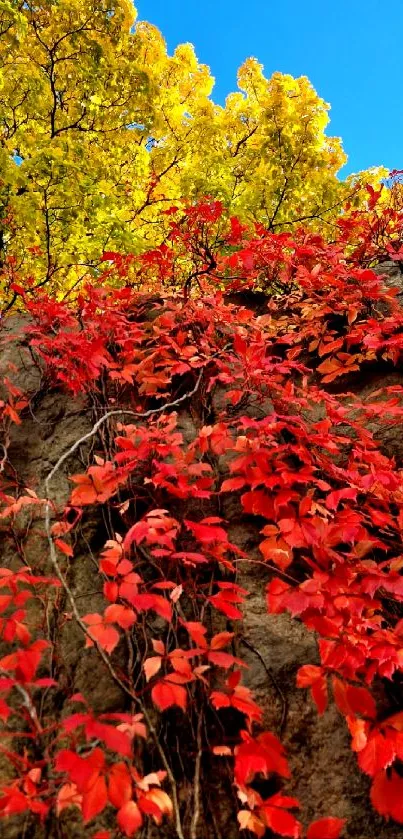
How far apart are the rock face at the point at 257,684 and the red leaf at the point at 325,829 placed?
226 millimetres

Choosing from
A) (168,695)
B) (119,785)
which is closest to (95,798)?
(119,785)

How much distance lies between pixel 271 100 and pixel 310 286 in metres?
6.79

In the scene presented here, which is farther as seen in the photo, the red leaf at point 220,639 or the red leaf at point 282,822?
the red leaf at point 220,639

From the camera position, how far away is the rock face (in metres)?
1.76

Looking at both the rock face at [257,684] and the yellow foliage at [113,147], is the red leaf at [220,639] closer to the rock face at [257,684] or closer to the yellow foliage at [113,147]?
the rock face at [257,684]

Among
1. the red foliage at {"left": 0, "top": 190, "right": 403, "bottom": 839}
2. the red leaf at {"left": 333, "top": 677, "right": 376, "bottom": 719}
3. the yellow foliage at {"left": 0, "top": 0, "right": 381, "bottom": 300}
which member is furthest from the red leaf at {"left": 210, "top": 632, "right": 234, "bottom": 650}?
the yellow foliage at {"left": 0, "top": 0, "right": 381, "bottom": 300}

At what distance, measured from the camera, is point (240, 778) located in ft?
5.32

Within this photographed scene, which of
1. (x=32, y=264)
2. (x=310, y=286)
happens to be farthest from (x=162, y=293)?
(x=32, y=264)

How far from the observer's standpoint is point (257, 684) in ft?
6.68

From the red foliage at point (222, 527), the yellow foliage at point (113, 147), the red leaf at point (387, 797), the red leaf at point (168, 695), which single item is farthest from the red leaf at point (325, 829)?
the yellow foliage at point (113, 147)

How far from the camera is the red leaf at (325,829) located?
1540mm

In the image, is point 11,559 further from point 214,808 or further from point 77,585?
point 214,808

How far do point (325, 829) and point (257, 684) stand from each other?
0.55m

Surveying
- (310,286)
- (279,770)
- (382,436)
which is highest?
(310,286)
